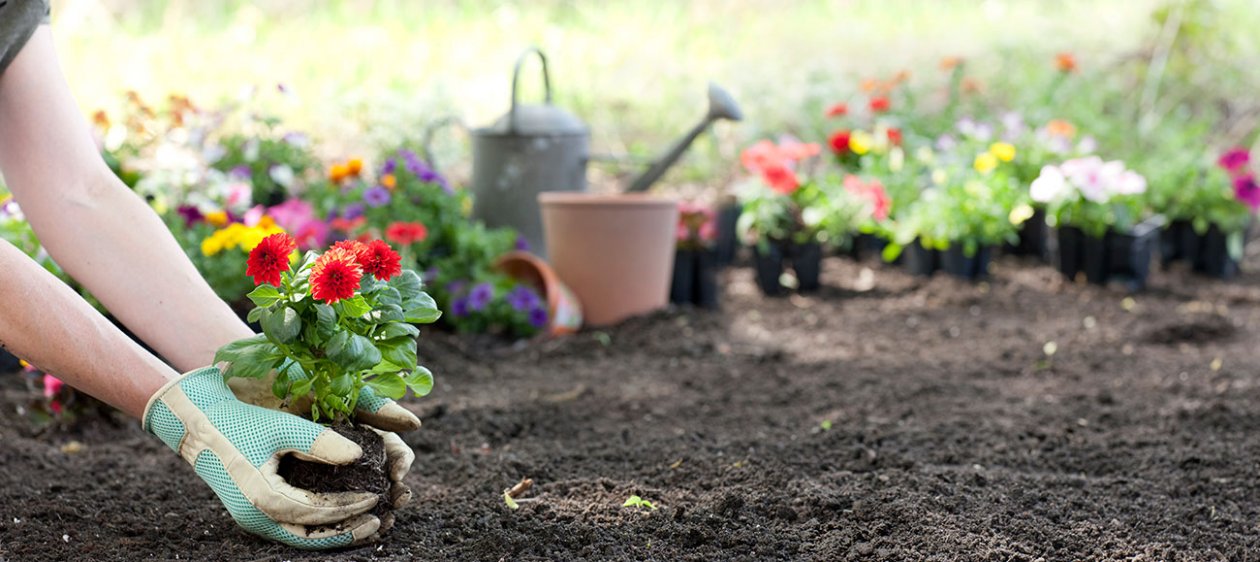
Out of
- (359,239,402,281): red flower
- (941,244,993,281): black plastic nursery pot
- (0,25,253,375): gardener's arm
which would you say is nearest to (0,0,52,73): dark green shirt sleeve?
(0,25,253,375): gardener's arm

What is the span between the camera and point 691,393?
285cm

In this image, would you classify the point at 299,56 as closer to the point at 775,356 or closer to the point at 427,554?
the point at 775,356

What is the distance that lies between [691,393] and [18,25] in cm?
168

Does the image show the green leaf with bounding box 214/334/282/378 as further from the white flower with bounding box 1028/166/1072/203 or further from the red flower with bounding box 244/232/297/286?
the white flower with bounding box 1028/166/1072/203

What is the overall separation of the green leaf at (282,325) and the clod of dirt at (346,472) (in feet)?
0.61

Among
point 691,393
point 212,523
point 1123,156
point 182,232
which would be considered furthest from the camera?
point 1123,156

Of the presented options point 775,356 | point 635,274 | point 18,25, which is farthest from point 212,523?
point 635,274

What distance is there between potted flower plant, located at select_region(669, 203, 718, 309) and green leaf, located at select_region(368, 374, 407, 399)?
2.46m

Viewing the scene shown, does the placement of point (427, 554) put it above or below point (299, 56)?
below

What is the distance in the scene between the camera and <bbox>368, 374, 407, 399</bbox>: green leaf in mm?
1675

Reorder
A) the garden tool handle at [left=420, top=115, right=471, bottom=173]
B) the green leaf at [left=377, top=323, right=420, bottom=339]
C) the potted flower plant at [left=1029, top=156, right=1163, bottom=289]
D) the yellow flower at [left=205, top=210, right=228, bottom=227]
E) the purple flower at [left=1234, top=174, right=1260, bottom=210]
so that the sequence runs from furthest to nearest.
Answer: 1. the purple flower at [left=1234, top=174, right=1260, bottom=210]
2. the potted flower plant at [left=1029, top=156, right=1163, bottom=289]
3. the garden tool handle at [left=420, top=115, right=471, bottom=173]
4. the yellow flower at [left=205, top=210, right=228, bottom=227]
5. the green leaf at [left=377, top=323, right=420, bottom=339]

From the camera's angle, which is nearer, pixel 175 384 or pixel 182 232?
pixel 175 384

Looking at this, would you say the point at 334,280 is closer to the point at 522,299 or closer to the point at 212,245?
the point at 212,245

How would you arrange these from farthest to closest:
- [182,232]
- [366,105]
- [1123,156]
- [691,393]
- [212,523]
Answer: [1123,156] < [366,105] < [182,232] < [691,393] < [212,523]
